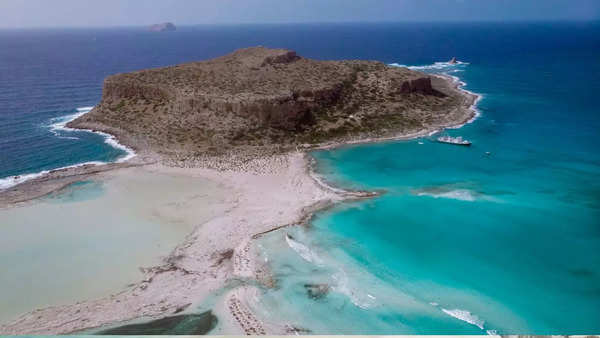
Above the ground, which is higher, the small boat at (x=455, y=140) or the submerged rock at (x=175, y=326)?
the small boat at (x=455, y=140)

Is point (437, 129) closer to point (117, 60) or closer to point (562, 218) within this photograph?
point (562, 218)

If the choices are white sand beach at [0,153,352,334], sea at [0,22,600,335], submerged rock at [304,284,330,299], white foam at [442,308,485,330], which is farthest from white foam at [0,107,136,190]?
white foam at [442,308,485,330]

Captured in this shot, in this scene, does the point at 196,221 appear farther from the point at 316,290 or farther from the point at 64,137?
the point at 64,137

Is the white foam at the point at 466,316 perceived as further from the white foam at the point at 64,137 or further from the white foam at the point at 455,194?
the white foam at the point at 64,137

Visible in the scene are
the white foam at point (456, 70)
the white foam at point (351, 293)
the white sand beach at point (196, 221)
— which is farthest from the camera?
the white foam at point (456, 70)

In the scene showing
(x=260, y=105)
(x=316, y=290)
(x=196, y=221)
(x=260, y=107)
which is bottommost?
(x=316, y=290)

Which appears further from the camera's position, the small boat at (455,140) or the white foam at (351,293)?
the small boat at (455,140)

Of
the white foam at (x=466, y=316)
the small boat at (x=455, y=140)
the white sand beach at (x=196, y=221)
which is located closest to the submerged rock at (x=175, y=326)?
the white sand beach at (x=196, y=221)

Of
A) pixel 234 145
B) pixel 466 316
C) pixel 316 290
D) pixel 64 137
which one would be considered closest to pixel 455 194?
pixel 466 316
